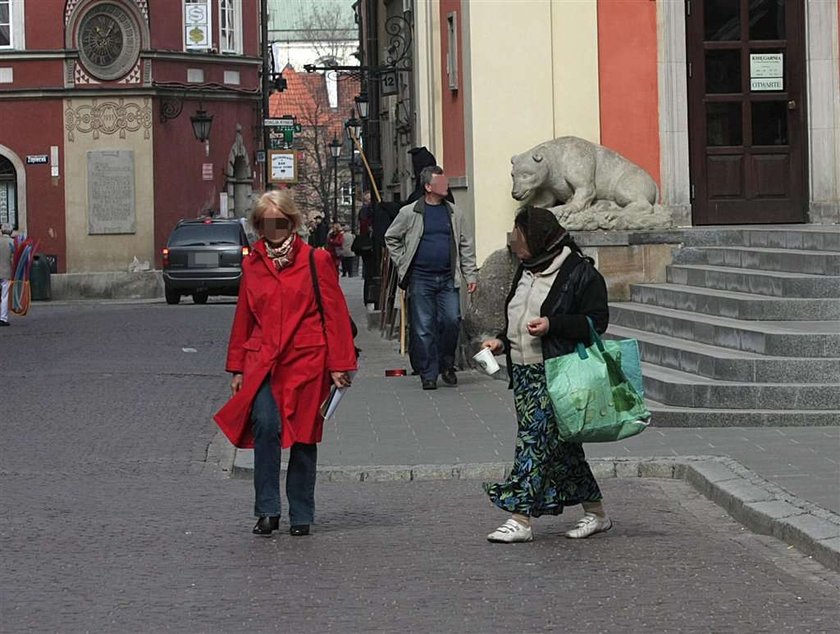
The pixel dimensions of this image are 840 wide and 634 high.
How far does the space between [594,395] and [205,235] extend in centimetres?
2886

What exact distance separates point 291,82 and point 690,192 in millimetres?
86200

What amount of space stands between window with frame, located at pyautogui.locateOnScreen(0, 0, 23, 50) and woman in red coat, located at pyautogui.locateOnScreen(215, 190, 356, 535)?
118 feet

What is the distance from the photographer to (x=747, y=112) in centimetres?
1869

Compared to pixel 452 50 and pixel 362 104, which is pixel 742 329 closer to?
pixel 452 50

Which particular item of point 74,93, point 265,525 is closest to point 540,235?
point 265,525

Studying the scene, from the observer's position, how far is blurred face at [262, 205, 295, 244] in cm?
903

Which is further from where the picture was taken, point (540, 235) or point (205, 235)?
point (205, 235)

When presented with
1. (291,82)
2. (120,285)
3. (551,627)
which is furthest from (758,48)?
(291,82)

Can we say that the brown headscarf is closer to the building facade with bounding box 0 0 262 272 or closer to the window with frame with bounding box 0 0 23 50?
the building facade with bounding box 0 0 262 272

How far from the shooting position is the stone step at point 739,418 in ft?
39.4

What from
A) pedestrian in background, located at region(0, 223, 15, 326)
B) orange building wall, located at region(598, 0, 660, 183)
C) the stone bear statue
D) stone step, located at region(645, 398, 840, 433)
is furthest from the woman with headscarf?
pedestrian in background, located at region(0, 223, 15, 326)

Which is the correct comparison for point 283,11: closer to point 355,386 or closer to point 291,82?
point 291,82

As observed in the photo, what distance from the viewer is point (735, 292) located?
15.4 meters

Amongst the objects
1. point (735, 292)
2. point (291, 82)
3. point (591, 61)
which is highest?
point (291, 82)
